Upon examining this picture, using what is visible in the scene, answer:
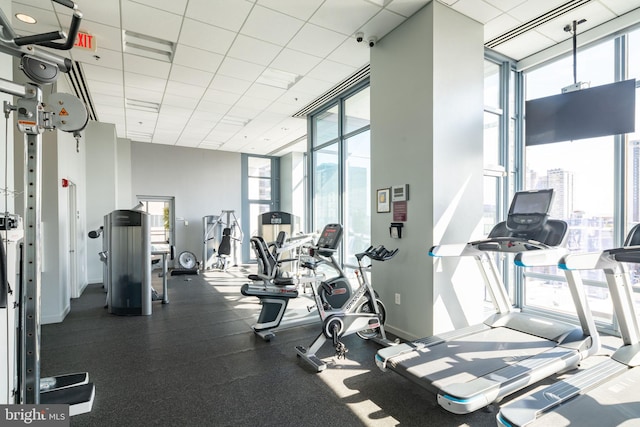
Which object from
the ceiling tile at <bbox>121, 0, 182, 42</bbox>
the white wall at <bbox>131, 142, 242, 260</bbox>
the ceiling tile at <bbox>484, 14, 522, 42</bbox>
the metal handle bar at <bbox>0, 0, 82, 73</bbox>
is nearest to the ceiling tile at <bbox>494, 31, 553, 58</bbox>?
the ceiling tile at <bbox>484, 14, 522, 42</bbox>

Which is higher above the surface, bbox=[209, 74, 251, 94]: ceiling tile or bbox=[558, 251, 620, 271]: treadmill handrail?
bbox=[209, 74, 251, 94]: ceiling tile

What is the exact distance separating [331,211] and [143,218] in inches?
134

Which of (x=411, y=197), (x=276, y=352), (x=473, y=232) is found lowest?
(x=276, y=352)

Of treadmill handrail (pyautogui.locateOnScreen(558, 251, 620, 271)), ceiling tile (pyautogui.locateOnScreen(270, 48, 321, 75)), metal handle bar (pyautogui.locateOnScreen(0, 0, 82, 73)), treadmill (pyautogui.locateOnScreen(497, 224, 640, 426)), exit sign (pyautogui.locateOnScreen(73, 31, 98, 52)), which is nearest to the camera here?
metal handle bar (pyautogui.locateOnScreen(0, 0, 82, 73))

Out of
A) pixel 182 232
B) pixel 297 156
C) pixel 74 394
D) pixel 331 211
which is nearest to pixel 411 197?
pixel 331 211

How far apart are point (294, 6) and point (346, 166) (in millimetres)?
2874

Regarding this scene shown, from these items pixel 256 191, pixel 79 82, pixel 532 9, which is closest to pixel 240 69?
pixel 79 82

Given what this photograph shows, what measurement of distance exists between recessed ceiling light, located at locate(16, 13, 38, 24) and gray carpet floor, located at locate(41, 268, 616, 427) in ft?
12.2

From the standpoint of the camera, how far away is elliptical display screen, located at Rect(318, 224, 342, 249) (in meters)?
3.78

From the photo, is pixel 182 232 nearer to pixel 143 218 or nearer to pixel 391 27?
pixel 143 218

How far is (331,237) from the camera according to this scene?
12.7 feet

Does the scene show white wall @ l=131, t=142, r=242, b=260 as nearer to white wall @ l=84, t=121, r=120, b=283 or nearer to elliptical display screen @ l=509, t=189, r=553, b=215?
white wall @ l=84, t=121, r=120, b=283

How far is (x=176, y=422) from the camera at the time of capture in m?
2.29

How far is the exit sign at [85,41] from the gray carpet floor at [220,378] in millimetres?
3626
